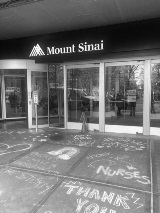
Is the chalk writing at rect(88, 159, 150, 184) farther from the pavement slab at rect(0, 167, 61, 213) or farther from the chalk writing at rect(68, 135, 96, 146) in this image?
the chalk writing at rect(68, 135, 96, 146)

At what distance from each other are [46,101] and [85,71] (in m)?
2.12

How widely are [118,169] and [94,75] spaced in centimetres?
425

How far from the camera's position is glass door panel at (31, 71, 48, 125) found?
8.12 meters

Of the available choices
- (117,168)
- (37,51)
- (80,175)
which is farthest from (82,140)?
(37,51)

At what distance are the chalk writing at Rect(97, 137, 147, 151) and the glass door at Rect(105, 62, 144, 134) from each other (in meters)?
1.08

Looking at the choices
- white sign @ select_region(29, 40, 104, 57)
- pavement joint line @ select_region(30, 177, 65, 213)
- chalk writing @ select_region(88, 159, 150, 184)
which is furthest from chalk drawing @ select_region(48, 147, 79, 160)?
white sign @ select_region(29, 40, 104, 57)

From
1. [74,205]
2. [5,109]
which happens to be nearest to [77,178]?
[74,205]

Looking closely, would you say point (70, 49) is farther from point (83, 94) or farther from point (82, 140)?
point (82, 140)

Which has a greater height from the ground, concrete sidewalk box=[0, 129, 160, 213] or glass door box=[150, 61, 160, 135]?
glass door box=[150, 61, 160, 135]

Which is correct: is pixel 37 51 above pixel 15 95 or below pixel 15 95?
above

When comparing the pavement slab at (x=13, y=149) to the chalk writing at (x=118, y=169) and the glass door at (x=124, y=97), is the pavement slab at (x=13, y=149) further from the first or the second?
the glass door at (x=124, y=97)

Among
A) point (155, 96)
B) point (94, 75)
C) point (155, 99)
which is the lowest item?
point (155, 99)

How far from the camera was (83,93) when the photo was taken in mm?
7648

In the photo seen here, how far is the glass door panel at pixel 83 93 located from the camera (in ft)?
24.2
